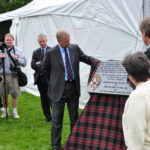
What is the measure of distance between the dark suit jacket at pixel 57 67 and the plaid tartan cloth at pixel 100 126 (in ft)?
2.62

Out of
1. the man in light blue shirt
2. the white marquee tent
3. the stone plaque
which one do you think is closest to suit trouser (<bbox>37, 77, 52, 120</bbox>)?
the man in light blue shirt

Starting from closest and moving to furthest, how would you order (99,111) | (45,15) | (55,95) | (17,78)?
(99,111), (55,95), (17,78), (45,15)

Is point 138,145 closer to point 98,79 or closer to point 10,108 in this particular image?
point 98,79

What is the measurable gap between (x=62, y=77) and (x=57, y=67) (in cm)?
18

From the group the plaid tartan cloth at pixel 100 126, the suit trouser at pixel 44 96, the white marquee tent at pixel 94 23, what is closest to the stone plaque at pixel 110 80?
the plaid tartan cloth at pixel 100 126

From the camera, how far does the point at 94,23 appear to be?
9.30 m

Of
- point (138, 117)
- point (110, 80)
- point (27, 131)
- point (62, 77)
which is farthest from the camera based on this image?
point (27, 131)

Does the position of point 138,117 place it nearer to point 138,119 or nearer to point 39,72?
point 138,119

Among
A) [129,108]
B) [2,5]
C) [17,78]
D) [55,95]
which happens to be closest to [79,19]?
[17,78]

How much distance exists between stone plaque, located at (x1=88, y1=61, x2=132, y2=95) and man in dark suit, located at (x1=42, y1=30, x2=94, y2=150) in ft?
2.76

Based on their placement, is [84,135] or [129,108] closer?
[129,108]

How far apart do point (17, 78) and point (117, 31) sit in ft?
8.27

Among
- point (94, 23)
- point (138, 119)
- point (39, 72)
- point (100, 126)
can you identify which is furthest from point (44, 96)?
point (138, 119)

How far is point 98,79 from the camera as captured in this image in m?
4.95
